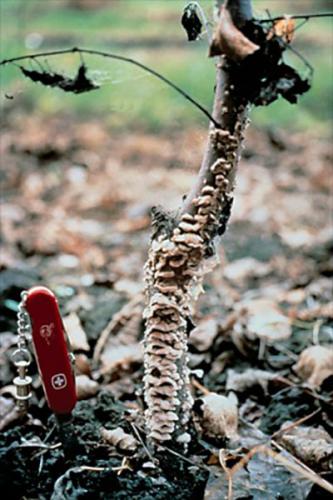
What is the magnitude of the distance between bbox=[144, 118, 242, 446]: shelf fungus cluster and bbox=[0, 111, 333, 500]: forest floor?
0.08m

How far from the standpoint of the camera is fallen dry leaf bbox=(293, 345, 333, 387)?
1540mm

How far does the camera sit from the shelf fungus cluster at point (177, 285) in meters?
1.12

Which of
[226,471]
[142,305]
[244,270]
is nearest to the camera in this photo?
[226,471]

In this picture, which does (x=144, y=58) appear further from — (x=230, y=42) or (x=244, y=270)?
(x=230, y=42)

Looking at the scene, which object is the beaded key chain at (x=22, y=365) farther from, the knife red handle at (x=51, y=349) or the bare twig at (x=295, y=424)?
the bare twig at (x=295, y=424)

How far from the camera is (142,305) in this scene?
1.98 m

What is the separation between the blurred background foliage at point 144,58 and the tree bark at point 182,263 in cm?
165

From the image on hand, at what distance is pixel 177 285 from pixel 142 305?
815mm

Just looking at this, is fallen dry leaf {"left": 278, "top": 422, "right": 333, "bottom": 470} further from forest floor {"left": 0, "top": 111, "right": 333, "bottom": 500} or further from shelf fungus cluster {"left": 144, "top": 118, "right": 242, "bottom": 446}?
shelf fungus cluster {"left": 144, "top": 118, "right": 242, "bottom": 446}

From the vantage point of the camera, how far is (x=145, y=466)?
1193 millimetres

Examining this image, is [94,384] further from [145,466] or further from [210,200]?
[210,200]

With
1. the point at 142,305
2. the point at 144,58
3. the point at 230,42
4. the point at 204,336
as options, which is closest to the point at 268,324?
the point at 204,336

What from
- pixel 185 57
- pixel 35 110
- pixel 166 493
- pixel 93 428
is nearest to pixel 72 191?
pixel 35 110

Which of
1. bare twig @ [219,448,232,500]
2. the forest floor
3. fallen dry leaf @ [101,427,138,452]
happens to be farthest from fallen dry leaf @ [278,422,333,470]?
fallen dry leaf @ [101,427,138,452]
